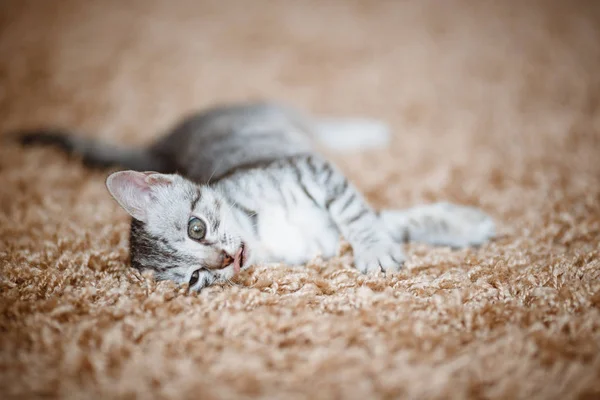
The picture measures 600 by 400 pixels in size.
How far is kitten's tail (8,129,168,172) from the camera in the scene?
1.76 m

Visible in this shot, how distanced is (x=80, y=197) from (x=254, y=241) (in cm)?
83

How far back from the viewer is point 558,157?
65.5 inches

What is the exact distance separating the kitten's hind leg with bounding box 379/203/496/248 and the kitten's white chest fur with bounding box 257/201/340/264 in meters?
0.20

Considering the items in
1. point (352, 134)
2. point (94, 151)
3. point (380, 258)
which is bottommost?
point (380, 258)

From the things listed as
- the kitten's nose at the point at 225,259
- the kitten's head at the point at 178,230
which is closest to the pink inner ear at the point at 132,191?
the kitten's head at the point at 178,230

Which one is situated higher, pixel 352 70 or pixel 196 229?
pixel 352 70

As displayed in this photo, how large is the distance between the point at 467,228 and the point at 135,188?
1.05 metres

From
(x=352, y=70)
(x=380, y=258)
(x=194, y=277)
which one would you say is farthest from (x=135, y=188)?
(x=352, y=70)

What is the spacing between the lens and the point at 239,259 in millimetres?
1115

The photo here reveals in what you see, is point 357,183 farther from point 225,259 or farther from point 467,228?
point 225,259

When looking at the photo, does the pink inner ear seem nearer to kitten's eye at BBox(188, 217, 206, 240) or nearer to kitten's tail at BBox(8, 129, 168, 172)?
kitten's eye at BBox(188, 217, 206, 240)

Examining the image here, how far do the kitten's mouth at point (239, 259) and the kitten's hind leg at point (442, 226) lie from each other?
1.53 ft

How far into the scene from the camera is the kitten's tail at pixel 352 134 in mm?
2035

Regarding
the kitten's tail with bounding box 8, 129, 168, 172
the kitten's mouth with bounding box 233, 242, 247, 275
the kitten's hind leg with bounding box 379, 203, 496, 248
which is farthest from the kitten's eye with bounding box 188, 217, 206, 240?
the kitten's tail with bounding box 8, 129, 168, 172
